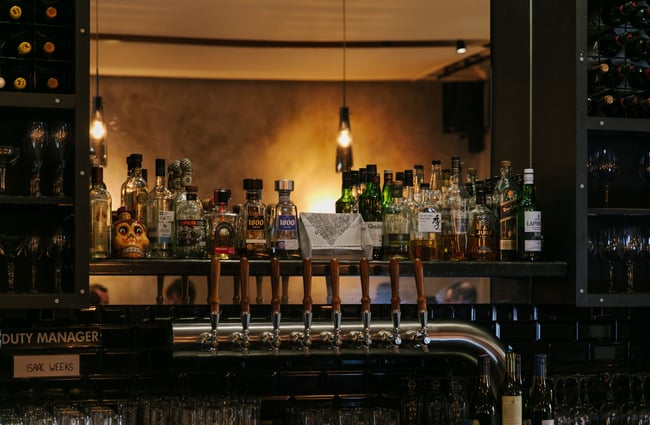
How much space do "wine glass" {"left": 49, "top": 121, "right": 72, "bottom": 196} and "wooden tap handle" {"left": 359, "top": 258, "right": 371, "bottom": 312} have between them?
101cm

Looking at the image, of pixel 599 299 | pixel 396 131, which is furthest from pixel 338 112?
pixel 599 299

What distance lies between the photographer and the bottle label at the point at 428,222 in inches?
147

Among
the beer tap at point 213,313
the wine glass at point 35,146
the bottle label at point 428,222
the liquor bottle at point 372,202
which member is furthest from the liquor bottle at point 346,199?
the wine glass at point 35,146

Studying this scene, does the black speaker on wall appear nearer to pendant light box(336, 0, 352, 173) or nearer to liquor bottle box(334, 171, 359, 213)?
pendant light box(336, 0, 352, 173)

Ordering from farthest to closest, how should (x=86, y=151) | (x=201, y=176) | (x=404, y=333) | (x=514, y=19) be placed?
(x=514, y=19), (x=201, y=176), (x=404, y=333), (x=86, y=151)

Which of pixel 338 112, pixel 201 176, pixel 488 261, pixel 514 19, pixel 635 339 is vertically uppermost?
pixel 514 19

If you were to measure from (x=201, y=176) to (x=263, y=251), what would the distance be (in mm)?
452

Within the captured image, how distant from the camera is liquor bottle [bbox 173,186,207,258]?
141 inches

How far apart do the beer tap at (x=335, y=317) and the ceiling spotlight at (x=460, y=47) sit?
1087mm

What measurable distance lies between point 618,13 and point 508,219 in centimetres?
89

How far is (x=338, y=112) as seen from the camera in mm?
4039

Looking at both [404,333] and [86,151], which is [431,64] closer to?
[404,333]

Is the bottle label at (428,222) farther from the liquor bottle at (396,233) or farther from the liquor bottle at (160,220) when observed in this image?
the liquor bottle at (160,220)

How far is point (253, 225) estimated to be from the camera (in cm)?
364
